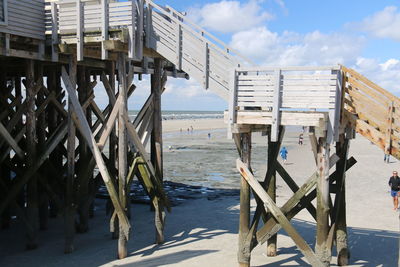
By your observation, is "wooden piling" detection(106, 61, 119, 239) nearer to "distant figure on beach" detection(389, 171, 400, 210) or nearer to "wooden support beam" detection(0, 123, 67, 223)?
"wooden support beam" detection(0, 123, 67, 223)

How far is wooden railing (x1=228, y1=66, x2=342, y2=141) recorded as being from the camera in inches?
331

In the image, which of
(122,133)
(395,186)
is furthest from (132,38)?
(395,186)

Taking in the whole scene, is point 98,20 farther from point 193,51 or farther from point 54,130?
point 54,130

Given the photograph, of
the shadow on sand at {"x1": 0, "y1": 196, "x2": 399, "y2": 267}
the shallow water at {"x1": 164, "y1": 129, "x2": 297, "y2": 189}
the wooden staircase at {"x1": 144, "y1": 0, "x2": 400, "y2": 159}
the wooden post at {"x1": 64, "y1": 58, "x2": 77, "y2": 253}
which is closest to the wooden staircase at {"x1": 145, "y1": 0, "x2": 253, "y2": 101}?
the wooden staircase at {"x1": 144, "y1": 0, "x2": 400, "y2": 159}

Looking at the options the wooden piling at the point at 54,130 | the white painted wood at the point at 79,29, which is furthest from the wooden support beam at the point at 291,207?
the wooden piling at the point at 54,130

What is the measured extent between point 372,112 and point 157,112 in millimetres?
6447

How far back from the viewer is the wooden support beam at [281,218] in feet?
29.1

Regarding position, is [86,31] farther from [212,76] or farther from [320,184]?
[320,184]

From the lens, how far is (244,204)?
375 inches

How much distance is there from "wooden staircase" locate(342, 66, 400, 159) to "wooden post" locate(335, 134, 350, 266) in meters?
1.15

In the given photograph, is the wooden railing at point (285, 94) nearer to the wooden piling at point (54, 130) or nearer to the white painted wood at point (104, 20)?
the white painted wood at point (104, 20)

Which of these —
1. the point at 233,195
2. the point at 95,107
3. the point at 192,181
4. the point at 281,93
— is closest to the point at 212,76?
the point at 281,93

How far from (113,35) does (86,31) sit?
2.35 ft

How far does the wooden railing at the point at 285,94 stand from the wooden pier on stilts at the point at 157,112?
0.02m
